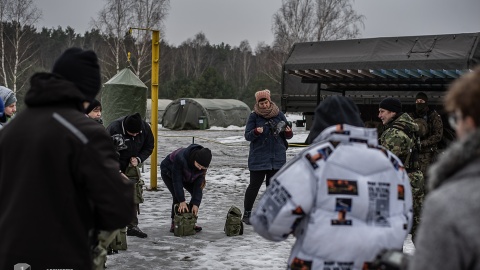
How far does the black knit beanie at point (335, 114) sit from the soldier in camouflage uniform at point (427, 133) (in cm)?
472

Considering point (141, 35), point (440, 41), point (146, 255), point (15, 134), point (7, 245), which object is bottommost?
point (146, 255)

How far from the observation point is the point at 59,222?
88.8 inches

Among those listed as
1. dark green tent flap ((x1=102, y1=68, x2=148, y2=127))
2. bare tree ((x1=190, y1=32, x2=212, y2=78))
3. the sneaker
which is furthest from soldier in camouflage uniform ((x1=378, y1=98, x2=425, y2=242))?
bare tree ((x1=190, y1=32, x2=212, y2=78))

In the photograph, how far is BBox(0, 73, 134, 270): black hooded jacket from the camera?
223cm

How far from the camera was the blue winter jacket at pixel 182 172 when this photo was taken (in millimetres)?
6211

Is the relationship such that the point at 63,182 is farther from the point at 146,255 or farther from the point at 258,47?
the point at 258,47

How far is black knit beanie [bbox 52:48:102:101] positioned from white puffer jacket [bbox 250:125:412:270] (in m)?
0.95

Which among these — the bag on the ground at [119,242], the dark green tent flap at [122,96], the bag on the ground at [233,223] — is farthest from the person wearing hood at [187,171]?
the dark green tent flap at [122,96]

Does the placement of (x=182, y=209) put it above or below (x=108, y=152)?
below

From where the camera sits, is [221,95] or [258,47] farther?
[258,47]

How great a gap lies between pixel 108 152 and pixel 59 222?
0.35 m

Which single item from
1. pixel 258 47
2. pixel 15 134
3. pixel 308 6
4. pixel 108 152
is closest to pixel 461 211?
pixel 108 152

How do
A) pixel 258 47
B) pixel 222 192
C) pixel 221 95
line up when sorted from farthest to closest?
pixel 258 47 → pixel 221 95 → pixel 222 192

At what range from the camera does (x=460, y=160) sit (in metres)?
1.47
